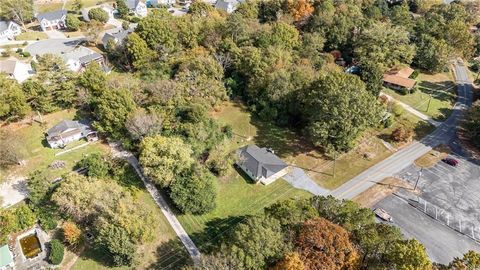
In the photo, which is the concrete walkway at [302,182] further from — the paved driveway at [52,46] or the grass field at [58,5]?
the grass field at [58,5]

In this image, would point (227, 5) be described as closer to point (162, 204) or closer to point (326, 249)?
point (162, 204)

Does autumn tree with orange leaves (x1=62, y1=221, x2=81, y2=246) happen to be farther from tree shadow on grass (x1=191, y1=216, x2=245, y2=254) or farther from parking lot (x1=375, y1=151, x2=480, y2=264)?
parking lot (x1=375, y1=151, x2=480, y2=264)

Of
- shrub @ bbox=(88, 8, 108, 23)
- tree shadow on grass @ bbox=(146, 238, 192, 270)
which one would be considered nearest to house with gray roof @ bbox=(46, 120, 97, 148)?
tree shadow on grass @ bbox=(146, 238, 192, 270)

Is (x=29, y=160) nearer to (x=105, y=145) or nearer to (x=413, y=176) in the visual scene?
(x=105, y=145)

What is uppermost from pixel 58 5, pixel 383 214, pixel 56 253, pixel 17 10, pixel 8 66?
pixel 17 10

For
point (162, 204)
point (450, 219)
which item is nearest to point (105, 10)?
point (162, 204)
